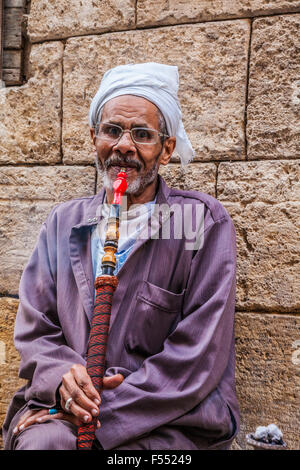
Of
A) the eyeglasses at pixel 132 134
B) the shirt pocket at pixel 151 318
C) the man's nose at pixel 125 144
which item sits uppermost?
the eyeglasses at pixel 132 134

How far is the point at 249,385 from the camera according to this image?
273 cm

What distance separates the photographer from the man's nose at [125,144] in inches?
94.2

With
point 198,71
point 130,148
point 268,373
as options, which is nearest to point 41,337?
point 130,148

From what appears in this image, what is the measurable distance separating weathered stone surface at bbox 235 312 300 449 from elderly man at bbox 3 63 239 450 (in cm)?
44

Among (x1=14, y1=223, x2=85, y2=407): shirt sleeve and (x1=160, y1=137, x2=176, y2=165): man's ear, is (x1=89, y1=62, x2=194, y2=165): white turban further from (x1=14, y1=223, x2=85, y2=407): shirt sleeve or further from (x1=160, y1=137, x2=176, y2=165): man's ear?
(x1=14, y1=223, x2=85, y2=407): shirt sleeve

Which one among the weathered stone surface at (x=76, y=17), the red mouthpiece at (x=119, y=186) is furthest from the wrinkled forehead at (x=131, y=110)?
the weathered stone surface at (x=76, y=17)

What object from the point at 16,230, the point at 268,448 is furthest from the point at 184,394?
the point at 16,230

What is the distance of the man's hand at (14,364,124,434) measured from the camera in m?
1.84

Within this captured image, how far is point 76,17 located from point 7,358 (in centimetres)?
221

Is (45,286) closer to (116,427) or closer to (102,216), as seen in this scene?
(102,216)

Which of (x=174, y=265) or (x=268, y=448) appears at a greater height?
(x=174, y=265)

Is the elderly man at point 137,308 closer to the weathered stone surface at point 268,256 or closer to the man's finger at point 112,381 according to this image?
the man's finger at point 112,381

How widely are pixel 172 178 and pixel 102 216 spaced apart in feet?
2.22

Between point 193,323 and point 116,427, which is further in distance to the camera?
point 193,323
